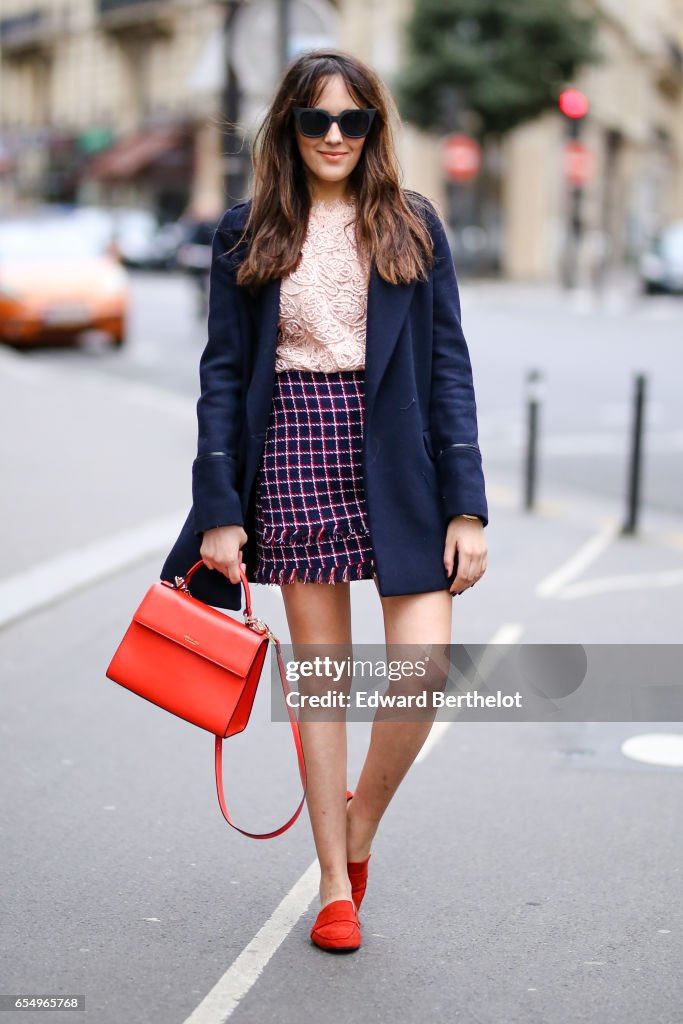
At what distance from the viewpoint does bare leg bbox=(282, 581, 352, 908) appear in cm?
334

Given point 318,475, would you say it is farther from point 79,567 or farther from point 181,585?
point 79,567

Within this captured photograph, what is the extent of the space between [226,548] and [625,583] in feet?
14.7

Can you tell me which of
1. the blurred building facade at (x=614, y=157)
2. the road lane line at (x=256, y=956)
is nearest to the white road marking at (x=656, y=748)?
the road lane line at (x=256, y=956)

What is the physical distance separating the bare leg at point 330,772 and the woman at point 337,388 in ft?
0.06

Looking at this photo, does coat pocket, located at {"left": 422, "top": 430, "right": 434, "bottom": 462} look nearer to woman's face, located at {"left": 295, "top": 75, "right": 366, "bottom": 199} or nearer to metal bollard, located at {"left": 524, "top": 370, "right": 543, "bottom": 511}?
woman's face, located at {"left": 295, "top": 75, "right": 366, "bottom": 199}

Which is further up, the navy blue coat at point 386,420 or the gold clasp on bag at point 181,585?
the navy blue coat at point 386,420

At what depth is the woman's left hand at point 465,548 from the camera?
3223 millimetres

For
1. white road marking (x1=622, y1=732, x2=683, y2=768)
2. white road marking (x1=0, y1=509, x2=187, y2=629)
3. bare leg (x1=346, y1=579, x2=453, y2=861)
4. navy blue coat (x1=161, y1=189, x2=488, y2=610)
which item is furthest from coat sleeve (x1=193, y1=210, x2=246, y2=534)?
white road marking (x1=0, y1=509, x2=187, y2=629)

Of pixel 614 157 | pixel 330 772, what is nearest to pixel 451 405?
pixel 330 772

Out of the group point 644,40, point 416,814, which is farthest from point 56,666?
point 644,40

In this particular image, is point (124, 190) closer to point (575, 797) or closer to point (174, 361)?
point (174, 361)

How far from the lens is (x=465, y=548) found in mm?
3219

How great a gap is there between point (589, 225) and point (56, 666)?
44.9 m

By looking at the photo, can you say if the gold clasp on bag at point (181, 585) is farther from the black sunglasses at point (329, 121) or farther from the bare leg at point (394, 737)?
the black sunglasses at point (329, 121)
